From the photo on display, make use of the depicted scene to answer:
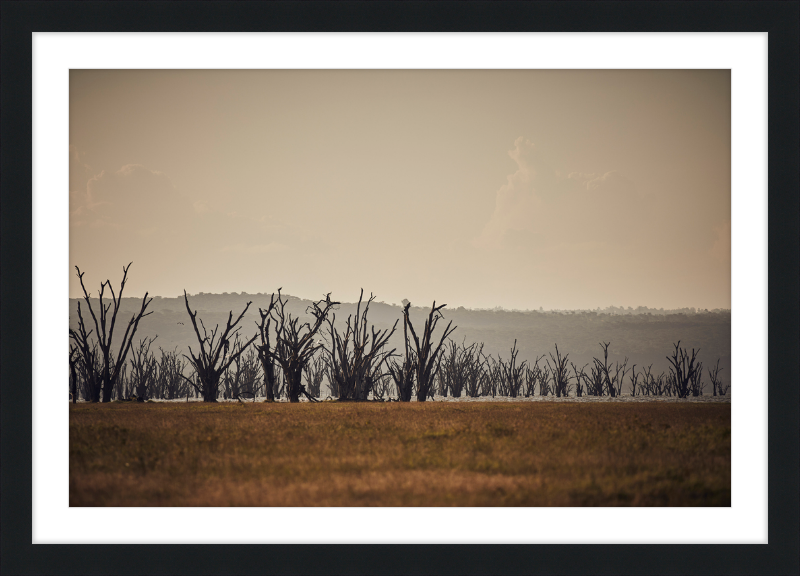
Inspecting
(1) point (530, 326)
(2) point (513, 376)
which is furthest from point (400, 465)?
(1) point (530, 326)

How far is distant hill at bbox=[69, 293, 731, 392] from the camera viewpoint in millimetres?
89125

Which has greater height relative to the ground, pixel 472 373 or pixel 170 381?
pixel 472 373

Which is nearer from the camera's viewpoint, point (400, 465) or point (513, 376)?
point (400, 465)

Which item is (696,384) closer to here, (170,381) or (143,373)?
(170,381)

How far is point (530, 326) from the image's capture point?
10694 cm

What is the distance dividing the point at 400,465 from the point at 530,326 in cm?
10214

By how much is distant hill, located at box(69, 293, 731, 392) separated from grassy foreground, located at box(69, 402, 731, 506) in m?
74.8

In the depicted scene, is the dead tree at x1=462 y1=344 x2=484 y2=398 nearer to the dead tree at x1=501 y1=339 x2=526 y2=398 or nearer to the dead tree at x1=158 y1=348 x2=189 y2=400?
the dead tree at x1=501 y1=339 x2=526 y2=398

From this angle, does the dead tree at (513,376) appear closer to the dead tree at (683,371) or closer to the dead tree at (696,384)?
the dead tree at (683,371)

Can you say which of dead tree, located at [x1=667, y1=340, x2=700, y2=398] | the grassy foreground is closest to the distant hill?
dead tree, located at [x1=667, y1=340, x2=700, y2=398]

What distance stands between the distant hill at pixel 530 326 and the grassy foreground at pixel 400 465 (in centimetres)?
7477

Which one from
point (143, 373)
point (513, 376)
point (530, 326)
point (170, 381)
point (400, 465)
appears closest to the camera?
point (400, 465)

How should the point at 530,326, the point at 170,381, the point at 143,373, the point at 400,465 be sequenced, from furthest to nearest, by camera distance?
the point at 530,326 < the point at 170,381 < the point at 143,373 < the point at 400,465

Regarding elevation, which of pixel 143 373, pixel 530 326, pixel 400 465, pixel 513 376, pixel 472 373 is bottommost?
pixel 513 376
